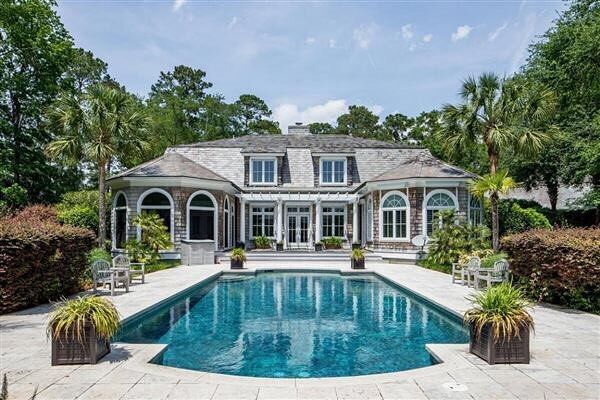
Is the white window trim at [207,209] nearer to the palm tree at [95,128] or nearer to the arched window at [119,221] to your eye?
the arched window at [119,221]

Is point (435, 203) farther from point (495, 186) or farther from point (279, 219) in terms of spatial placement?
point (279, 219)

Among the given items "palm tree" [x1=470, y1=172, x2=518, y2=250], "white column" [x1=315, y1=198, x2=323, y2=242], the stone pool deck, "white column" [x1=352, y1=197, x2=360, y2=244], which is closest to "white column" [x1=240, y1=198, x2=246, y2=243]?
"white column" [x1=315, y1=198, x2=323, y2=242]

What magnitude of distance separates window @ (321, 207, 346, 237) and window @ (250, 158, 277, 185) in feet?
12.6

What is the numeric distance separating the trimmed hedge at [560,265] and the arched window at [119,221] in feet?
55.3

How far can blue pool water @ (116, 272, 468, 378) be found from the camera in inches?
226

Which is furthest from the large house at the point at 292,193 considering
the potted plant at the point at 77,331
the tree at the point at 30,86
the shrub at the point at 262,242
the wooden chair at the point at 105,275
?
the potted plant at the point at 77,331

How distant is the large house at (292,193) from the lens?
61.2 feet

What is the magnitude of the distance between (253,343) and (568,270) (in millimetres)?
6469

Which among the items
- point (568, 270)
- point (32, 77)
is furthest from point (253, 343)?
point (32, 77)

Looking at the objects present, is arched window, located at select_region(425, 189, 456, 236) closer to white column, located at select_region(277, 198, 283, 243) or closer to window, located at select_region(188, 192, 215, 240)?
white column, located at select_region(277, 198, 283, 243)

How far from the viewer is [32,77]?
2294 cm

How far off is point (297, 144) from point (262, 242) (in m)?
7.31

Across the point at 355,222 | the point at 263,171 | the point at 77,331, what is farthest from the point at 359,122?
the point at 77,331

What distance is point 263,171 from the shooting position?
2416 cm
